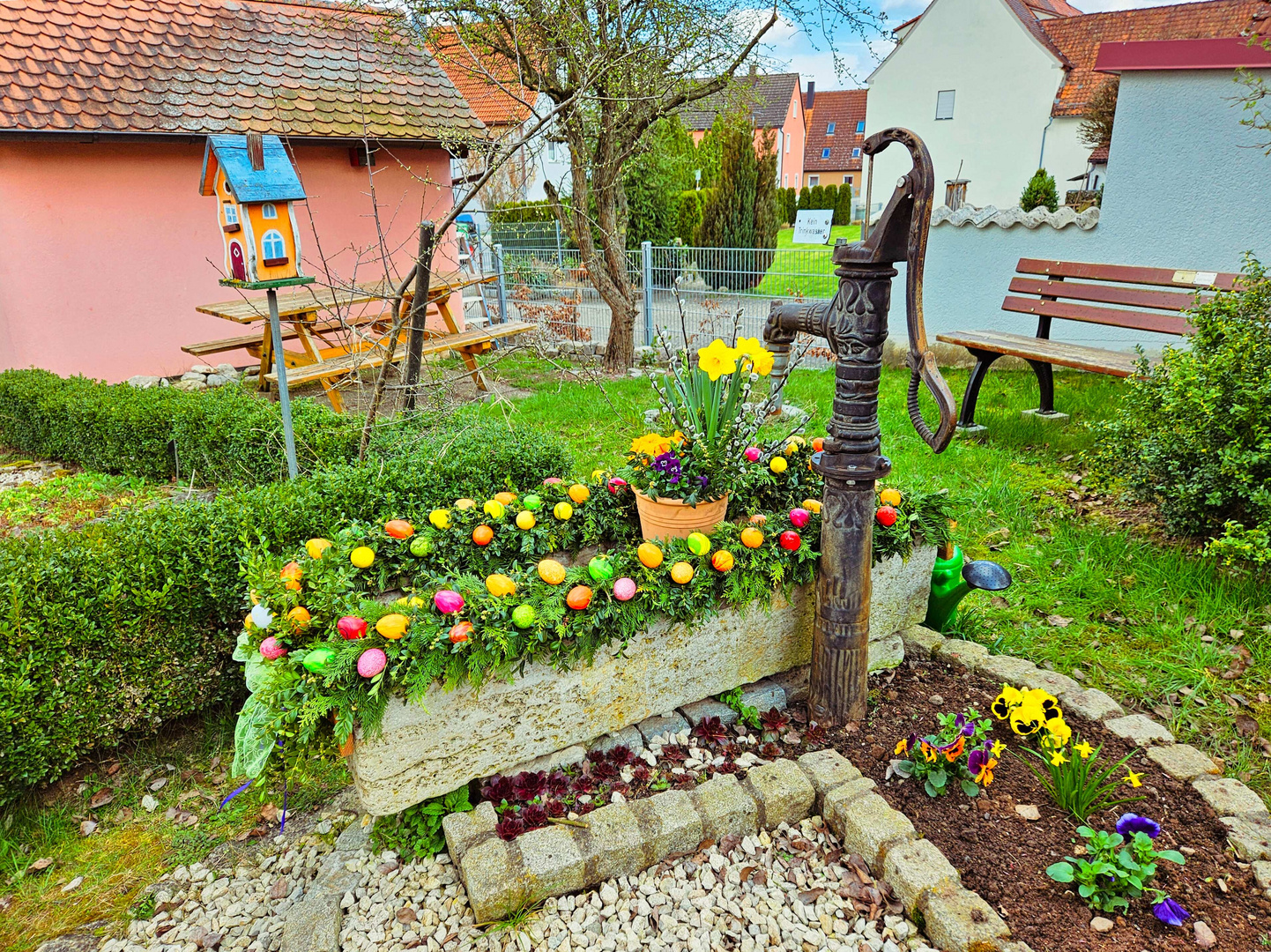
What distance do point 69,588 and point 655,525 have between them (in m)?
1.95

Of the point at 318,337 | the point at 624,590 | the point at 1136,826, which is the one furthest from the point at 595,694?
the point at 318,337

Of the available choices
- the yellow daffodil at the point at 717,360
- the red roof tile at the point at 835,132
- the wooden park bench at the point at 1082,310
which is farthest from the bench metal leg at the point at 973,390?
the red roof tile at the point at 835,132

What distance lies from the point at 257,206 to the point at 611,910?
3.21m

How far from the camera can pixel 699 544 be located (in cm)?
241

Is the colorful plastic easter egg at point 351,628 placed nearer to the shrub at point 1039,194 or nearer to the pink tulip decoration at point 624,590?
the pink tulip decoration at point 624,590

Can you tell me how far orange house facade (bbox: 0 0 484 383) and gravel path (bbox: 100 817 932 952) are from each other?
5.36 meters

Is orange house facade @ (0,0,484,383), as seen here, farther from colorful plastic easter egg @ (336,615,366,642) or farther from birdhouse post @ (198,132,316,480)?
colorful plastic easter egg @ (336,615,366,642)

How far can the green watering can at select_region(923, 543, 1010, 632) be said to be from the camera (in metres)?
2.76

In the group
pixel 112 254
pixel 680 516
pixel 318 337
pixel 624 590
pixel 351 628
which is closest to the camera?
pixel 351 628

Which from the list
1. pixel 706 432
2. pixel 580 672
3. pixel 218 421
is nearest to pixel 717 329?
pixel 218 421

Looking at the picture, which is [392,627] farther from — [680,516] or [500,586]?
[680,516]

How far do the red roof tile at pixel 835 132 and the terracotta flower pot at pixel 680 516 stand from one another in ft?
145

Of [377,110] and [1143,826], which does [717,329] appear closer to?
[377,110]

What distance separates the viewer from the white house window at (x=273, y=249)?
11.5ft
